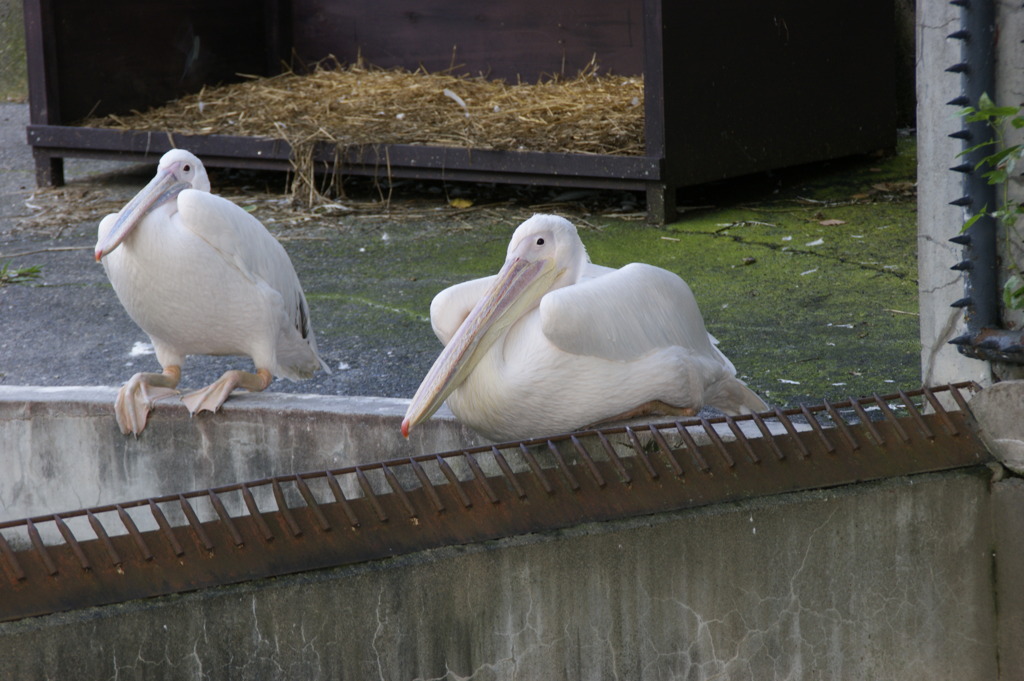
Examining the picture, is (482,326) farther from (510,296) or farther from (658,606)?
(658,606)

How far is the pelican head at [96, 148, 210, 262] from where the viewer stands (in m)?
2.70

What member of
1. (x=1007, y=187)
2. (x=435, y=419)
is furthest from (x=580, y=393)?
(x=1007, y=187)

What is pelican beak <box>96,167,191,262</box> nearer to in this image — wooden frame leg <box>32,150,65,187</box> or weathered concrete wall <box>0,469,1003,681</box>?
weathered concrete wall <box>0,469,1003,681</box>

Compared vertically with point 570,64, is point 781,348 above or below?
below

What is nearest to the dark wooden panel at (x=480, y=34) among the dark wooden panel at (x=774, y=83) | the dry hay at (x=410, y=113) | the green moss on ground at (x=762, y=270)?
the dry hay at (x=410, y=113)

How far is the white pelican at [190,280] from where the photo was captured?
2.69 m

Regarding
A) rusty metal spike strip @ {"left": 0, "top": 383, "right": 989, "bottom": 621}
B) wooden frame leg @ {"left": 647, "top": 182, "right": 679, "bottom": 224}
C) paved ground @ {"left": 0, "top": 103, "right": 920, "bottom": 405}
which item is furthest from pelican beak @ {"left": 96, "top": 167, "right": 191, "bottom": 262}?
wooden frame leg @ {"left": 647, "top": 182, "right": 679, "bottom": 224}

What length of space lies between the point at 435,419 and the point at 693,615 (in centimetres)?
78

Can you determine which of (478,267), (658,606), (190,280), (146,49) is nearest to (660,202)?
(478,267)

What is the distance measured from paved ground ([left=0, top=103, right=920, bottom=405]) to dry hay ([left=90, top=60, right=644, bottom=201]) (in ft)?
1.01

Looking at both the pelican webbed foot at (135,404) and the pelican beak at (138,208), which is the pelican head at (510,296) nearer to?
the pelican webbed foot at (135,404)

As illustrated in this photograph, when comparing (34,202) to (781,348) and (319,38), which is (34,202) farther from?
(781,348)

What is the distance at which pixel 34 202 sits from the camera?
630 cm

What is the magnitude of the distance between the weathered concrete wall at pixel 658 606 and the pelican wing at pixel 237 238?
114 cm
